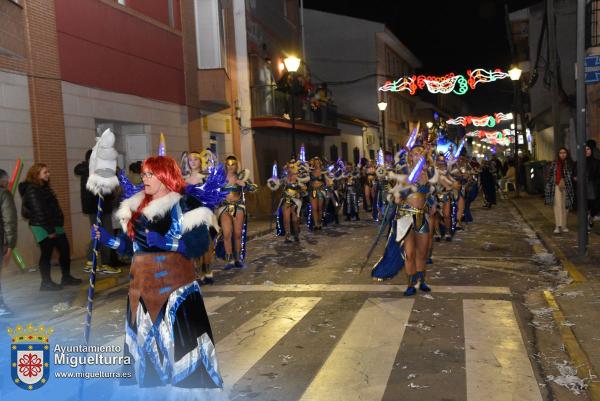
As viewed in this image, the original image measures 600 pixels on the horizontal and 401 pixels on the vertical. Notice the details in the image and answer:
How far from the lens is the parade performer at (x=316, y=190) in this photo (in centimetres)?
1546

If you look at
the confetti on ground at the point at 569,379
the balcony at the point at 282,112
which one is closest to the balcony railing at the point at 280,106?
the balcony at the point at 282,112

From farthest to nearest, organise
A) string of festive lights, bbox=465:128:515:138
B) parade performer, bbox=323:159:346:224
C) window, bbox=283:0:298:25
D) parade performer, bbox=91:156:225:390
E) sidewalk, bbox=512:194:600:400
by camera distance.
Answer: string of festive lights, bbox=465:128:515:138
window, bbox=283:0:298:25
parade performer, bbox=323:159:346:224
sidewalk, bbox=512:194:600:400
parade performer, bbox=91:156:225:390

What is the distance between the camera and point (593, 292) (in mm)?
7316

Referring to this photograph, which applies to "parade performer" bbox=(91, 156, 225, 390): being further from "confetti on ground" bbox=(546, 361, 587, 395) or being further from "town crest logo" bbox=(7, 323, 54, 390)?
"confetti on ground" bbox=(546, 361, 587, 395)

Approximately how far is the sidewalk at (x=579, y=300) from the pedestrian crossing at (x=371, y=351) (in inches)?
17.1

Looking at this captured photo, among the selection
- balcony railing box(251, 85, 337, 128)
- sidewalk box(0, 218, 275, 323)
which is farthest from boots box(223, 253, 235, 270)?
balcony railing box(251, 85, 337, 128)

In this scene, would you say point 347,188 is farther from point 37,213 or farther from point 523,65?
point 523,65

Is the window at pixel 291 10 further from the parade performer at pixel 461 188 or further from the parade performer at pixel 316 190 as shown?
the parade performer at pixel 461 188

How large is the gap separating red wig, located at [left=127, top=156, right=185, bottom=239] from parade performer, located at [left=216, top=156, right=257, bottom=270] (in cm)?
560

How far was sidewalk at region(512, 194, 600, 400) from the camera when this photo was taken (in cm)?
522

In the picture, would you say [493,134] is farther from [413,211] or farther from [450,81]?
[413,211]

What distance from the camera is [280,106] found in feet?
83.1

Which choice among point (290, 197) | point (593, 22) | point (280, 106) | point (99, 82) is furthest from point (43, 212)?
point (280, 106)

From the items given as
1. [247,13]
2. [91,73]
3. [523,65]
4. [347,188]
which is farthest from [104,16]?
[523,65]
